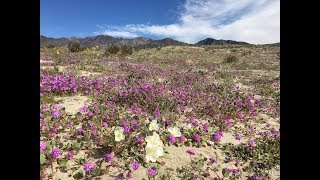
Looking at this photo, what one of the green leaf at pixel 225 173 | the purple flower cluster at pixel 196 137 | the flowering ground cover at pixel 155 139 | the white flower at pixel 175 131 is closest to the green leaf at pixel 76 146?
the flowering ground cover at pixel 155 139

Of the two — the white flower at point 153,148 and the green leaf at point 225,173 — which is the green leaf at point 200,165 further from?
the white flower at point 153,148

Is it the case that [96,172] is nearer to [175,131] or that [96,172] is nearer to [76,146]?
[76,146]

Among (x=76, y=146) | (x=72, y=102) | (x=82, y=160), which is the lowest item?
(x=82, y=160)

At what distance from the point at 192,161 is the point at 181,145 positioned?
70 centimetres

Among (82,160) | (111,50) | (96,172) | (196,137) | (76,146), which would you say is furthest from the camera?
(111,50)

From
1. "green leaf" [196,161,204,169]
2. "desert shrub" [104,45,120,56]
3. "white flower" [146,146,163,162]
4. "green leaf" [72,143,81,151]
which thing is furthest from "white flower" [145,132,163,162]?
"desert shrub" [104,45,120,56]

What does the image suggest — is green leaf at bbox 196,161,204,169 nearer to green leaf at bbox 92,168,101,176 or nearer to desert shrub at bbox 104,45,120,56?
green leaf at bbox 92,168,101,176

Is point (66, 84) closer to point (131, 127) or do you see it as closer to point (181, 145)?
point (131, 127)

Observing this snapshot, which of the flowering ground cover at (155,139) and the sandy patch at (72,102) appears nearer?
the flowering ground cover at (155,139)

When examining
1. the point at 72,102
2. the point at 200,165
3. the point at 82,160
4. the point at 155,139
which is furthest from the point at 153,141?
the point at 72,102

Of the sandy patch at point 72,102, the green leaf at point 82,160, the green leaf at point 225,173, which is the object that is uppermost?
the sandy patch at point 72,102

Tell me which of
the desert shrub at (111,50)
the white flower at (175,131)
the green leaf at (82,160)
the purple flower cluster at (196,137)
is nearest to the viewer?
the green leaf at (82,160)
